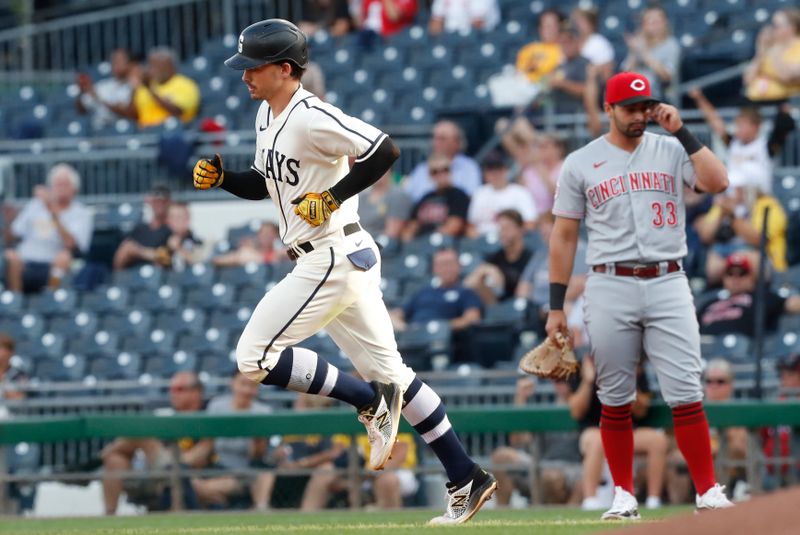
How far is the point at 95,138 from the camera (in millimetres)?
15781

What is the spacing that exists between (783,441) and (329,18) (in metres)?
8.54

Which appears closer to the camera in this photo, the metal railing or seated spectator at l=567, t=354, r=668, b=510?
seated spectator at l=567, t=354, r=668, b=510

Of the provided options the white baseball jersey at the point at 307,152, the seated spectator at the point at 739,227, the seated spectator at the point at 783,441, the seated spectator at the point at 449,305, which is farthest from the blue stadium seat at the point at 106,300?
the white baseball jersey at the point at 307,152

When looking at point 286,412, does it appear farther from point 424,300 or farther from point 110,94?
point 110,94

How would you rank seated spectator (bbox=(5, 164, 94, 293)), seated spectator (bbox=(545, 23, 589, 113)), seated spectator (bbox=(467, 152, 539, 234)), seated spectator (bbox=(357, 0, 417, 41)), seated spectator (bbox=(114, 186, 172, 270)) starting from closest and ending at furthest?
seated spectator (bbox=(467, 152, 539, 234)) → seated spectator (bbox=(545, 23, 589, 113)) → seated spectator (bbox=(114, 186, 172, 270)) → seated spectator (bbox=(5, 164, 94, 293)) → seated spectator (bbox=(357, 0, 417, 41))

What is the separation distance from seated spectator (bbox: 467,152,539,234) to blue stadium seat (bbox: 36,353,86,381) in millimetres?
3269

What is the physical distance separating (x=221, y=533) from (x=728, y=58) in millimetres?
8540

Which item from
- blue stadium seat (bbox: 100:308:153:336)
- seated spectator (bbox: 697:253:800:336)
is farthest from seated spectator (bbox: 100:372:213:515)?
seated spectator (bbox: 697:253:800:336)

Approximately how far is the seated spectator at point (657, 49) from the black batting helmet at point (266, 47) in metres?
6.84

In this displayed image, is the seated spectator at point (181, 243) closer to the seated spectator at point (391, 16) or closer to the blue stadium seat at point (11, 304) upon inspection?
the blue stadium seat at point (11, 304)

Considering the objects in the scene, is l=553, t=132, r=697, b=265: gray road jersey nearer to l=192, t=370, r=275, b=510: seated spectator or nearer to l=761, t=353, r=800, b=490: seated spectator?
l=761, t=353, r=800, b=490: seated spectator

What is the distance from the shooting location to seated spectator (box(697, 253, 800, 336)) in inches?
420

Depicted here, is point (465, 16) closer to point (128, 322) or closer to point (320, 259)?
point (128, 322)

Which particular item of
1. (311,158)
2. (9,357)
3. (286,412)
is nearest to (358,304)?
(311,158)
